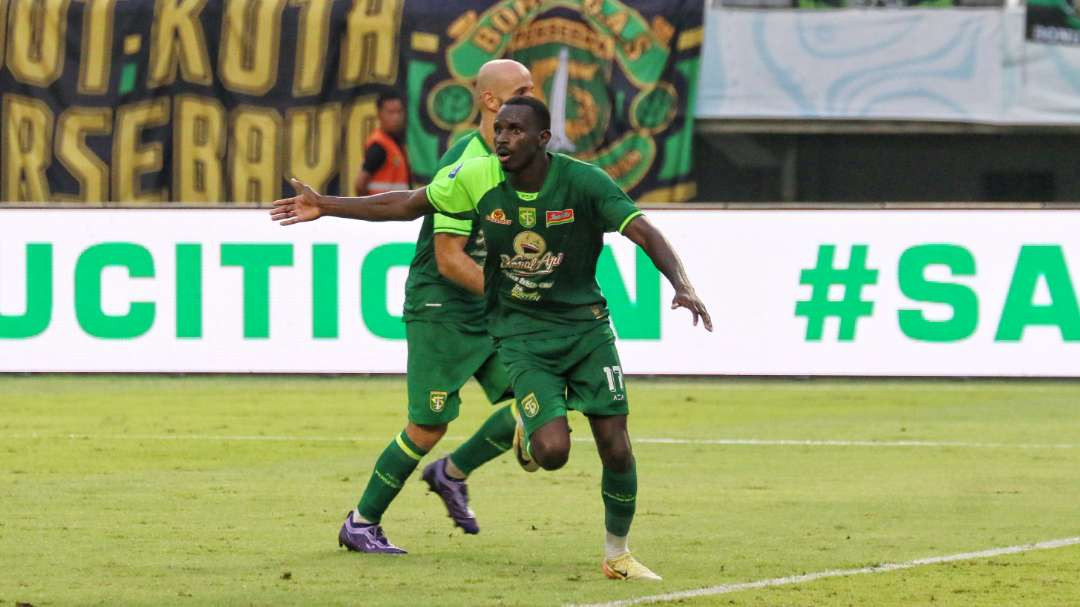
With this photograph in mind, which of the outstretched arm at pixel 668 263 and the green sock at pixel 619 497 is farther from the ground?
the outstretched arm at pixel 668 263

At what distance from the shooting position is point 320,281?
17.7 metres

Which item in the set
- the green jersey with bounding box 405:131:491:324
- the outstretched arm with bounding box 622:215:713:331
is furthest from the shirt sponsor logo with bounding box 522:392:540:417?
the green jersey with bounding box 405:131:491:324

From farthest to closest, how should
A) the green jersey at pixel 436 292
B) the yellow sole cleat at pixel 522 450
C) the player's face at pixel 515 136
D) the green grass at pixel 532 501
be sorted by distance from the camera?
the green jersey at pixel 436 292, the yellow sole cleat at pixel 522 450, the green grass at pixel 532 501, the player's face at pixel 515 136

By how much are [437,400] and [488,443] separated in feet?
1.43

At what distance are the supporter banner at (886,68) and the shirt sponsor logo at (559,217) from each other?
46.5ft

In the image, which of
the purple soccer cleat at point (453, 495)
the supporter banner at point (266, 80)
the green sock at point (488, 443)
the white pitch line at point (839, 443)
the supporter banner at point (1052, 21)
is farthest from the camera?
the supporter banner at point (1052, 21)

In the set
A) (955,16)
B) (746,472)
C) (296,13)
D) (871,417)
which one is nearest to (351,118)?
(296,13)

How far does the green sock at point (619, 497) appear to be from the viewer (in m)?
8.03

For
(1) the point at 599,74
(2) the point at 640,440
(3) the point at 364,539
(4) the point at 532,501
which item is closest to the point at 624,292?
(2) the point at 640,440

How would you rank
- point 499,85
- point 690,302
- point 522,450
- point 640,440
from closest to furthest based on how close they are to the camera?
point 690,302, point 522,450, point 499,85, point 640,440

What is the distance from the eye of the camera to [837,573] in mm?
8312

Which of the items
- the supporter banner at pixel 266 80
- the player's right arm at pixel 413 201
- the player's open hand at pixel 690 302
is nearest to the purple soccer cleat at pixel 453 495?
the player's right arm at pixel 413 201

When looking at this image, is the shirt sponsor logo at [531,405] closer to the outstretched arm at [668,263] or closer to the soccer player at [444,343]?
the outstretched arm at [668,263]

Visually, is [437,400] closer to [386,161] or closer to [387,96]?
[386,161]
